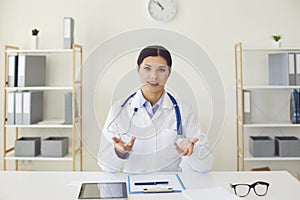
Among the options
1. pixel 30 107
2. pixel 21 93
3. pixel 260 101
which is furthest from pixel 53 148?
pixel 260 101

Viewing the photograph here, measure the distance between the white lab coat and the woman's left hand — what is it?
0.06 m

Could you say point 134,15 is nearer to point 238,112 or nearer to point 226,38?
point 226,38

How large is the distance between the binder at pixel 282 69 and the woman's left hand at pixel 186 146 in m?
1.60

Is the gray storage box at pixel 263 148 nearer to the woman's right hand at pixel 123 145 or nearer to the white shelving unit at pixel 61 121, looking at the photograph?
the white shelving unit at pixel 61 121

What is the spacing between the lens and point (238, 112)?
304cm

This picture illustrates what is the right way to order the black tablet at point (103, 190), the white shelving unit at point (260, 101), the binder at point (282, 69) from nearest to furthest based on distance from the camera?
1. the black tablet at point (103, 190)
2. the binder at point (282, 69)
3. the white shelving unit at point (260, 101)

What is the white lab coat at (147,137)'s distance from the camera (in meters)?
1.54

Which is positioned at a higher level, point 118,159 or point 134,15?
point 134,15

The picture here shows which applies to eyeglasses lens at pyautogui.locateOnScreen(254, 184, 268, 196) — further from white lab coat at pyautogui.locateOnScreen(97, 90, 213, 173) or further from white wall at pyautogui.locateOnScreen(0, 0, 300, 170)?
white wall at pyautogui.locateOnScreen(0, 0, 300, 170)

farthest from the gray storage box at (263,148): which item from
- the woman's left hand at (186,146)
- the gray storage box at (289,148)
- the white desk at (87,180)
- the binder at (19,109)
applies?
the binder at (19,109)

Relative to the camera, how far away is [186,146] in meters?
1.49

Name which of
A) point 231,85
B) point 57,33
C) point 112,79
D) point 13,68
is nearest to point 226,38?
point 231,85

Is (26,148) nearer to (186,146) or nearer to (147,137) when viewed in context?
(147,137)

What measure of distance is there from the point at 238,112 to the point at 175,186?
176 cm
